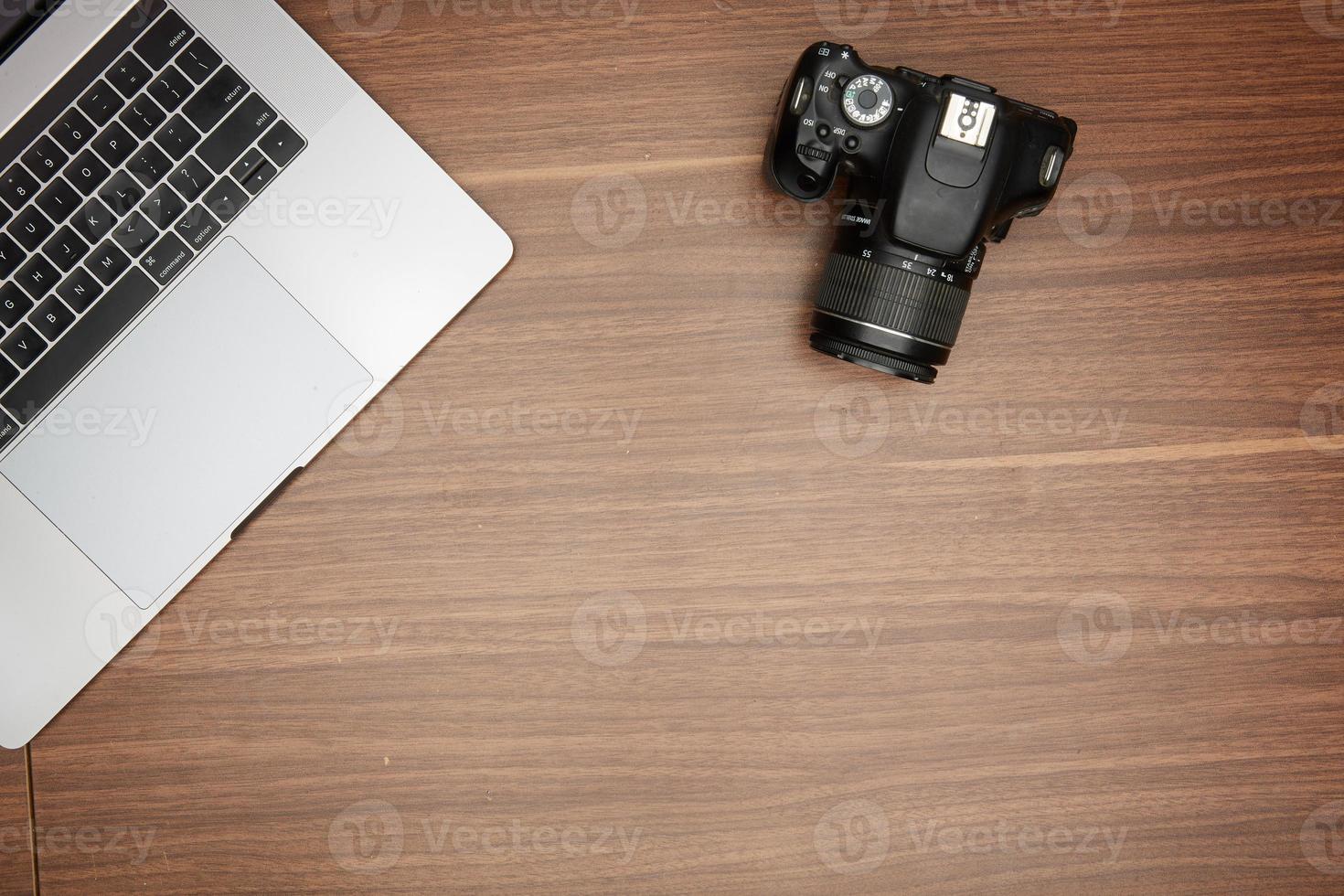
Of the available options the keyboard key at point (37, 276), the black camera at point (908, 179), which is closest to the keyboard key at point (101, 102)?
the keyboard key at point (37, 276)

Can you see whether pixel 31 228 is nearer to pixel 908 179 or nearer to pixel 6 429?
pixel 6 429

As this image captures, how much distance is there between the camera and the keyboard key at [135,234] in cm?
61

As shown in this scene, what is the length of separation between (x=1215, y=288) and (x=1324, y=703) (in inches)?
13.8

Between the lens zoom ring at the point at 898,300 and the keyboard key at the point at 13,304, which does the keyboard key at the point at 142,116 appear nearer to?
the keyboard key at the point at 13,304

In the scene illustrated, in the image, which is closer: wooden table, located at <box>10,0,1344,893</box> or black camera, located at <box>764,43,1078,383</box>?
black camera, located at <box>764,43,1078,383</box>

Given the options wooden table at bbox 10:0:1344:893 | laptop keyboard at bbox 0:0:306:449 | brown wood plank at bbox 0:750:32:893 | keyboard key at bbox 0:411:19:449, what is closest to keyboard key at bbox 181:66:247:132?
laptop keyboard at bbox 0:0:306:449

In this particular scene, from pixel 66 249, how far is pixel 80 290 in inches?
1.1

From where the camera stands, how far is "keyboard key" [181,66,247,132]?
0.62 m

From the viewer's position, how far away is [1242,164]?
2.31 ft

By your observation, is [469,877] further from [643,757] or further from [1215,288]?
[1215,288]

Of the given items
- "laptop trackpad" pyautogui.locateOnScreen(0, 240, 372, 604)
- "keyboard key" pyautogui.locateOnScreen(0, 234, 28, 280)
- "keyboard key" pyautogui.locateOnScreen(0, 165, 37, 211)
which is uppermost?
"keyboard key" pyautogui.locateOnScreen(0, 165, 37, 211)

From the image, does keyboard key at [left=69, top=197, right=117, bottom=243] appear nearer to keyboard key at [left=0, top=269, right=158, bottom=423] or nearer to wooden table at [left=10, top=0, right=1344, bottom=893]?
keyboard key at [left=0, top=269, right=158, bottom=423]

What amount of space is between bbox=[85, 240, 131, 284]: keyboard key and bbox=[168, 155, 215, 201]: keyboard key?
0.20 ft

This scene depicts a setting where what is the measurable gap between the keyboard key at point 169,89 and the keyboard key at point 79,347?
0.39ft
